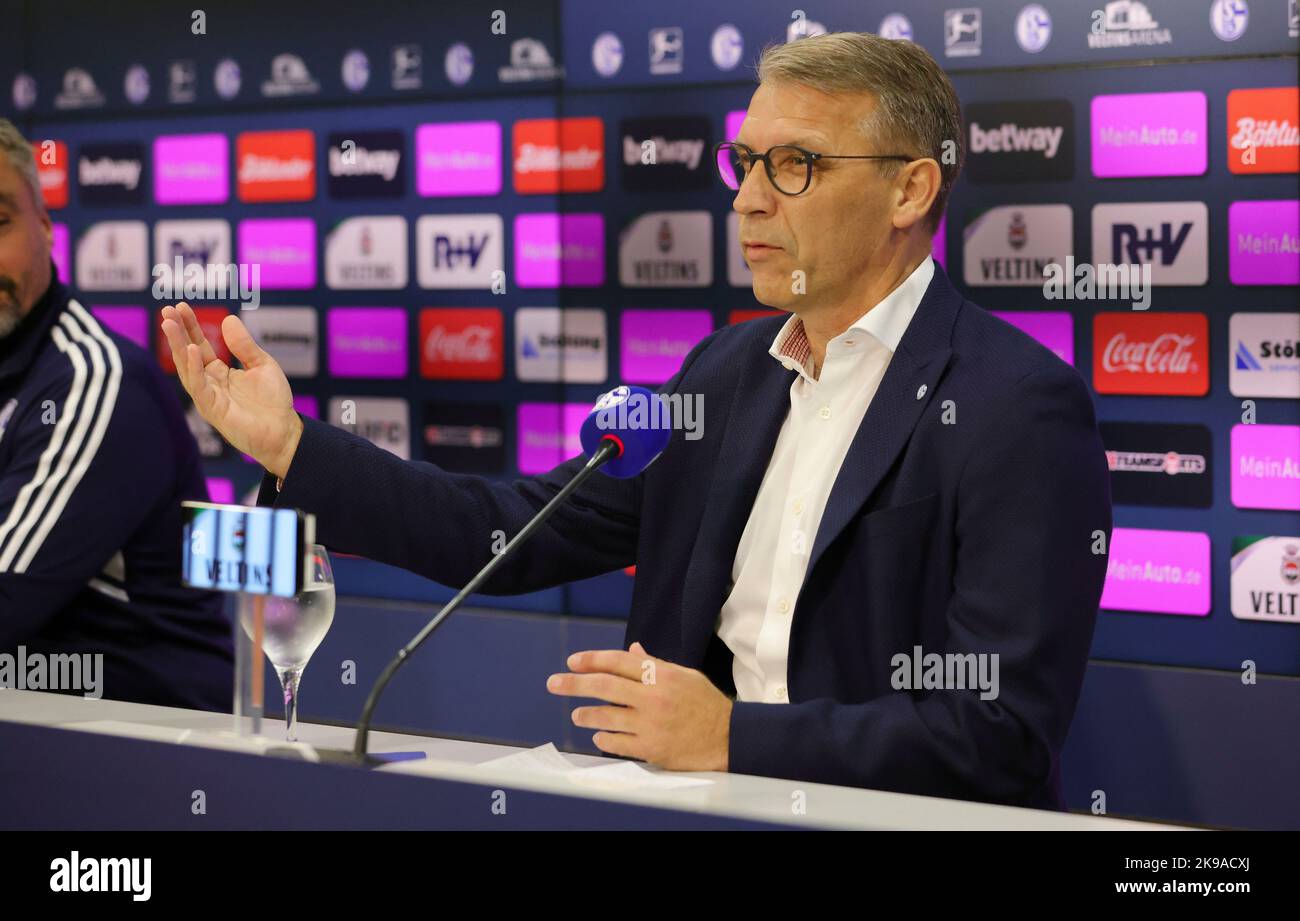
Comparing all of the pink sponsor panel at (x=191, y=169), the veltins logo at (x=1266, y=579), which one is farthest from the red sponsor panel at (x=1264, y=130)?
the pink sponsor panel at (x=191, y=169)

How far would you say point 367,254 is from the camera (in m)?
4.55

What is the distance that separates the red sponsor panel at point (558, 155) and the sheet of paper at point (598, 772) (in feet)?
9.33

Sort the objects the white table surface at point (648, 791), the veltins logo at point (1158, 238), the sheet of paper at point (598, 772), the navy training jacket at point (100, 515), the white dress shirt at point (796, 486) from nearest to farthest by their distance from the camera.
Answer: the white table surface at point (648, 791), the sheet of paper at point (598, 772), the white dress shirt at point (796, 486), the navy training jacket at point (100, 515), the veltins logo at point (1158, 238)

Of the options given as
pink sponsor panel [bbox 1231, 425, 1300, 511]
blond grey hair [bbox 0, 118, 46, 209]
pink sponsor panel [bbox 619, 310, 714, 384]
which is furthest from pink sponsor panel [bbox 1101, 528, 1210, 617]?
blond grey hair [bbox 0, 118, 46, 209]

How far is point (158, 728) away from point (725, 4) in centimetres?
288

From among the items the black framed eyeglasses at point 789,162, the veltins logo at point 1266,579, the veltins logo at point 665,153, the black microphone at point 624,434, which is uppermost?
the veltins logo at point 665,153

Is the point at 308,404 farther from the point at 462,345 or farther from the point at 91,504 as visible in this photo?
the point at 91,504

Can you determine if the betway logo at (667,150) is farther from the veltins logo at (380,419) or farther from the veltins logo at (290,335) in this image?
the veltins logo at (290,335)

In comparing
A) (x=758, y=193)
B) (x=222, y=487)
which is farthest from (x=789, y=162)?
(x=222, y=487)

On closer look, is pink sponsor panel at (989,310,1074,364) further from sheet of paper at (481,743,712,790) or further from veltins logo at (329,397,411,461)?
sheet of paper at (481,743,712,790)

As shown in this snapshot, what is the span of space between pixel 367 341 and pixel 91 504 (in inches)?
86.6

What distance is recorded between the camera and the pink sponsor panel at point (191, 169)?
477cm
